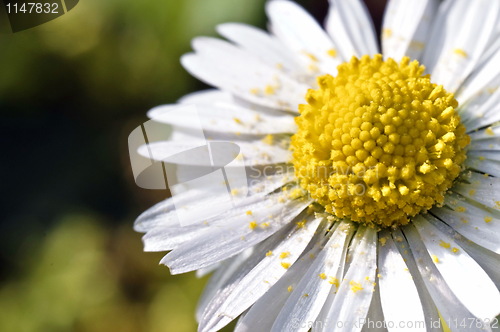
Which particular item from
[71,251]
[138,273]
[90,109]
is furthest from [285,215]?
[90,109]

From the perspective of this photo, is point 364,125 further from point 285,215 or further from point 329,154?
point 285,215

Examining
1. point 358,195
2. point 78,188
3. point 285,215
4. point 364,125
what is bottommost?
point 78,188

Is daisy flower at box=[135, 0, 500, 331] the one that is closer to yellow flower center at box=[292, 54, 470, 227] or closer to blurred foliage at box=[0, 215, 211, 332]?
yellow flower center at box=[292, 54, 470, 227]

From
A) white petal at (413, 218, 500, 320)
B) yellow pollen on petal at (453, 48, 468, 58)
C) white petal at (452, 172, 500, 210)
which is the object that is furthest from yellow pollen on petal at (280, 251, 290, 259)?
yellow pollen on petal at (453, 48, 468, 58)

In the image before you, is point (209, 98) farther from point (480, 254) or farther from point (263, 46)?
→ point (480, 254)

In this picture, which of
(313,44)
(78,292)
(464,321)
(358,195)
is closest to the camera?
(464,321)

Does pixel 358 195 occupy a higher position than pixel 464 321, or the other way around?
pixel 358 195

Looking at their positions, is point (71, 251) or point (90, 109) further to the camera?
point (90, 109)
